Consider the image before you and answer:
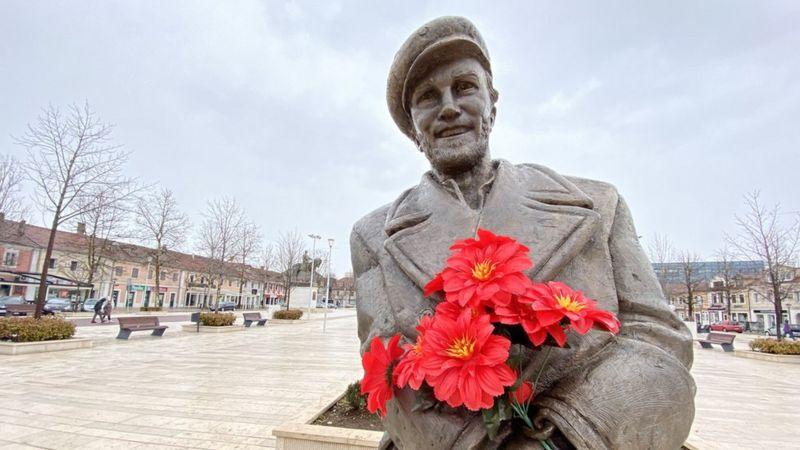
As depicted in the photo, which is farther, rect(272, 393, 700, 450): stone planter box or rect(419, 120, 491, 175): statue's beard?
rect(272, 393, 700, 450): stone planter box

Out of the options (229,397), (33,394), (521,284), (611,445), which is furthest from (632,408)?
(33,394)

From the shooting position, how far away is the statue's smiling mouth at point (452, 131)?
158 cm

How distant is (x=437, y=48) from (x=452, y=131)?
315mm

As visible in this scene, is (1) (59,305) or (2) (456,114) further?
(1) (59,305)

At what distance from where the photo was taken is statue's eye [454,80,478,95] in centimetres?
158

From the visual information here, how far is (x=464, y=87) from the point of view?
1.59 meters

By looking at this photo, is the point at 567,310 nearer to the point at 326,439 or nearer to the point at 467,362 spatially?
the point at 467,362

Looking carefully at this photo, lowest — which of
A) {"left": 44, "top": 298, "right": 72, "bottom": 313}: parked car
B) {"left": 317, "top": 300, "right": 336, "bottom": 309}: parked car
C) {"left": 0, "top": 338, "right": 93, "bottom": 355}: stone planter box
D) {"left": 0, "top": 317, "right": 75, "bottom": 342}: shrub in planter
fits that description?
{"left": 317, "top": 300, "right": 336, "bottom": 309}: parked car

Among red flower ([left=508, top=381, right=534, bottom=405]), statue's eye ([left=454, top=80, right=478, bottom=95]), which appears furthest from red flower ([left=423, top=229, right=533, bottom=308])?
statue's eye ([left=454, top=80, right=478, bottom=95])

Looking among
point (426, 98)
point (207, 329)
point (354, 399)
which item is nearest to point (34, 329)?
point (207, 329)

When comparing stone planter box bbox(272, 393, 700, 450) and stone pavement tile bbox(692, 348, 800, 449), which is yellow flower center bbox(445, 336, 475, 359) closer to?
stone planter box bbox(272, 393, 700, 450)

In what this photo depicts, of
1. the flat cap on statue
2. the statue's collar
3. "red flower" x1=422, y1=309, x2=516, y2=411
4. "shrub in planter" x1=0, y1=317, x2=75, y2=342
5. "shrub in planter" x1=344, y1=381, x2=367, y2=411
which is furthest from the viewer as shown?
"shrub in planter" x1=0, y1=317, x2=75, y2=342

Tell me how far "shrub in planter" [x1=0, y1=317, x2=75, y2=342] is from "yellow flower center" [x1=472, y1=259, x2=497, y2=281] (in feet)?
52.5

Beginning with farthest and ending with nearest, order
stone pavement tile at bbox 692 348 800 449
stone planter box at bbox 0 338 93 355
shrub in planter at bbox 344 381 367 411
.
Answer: stone planter box at bbox 0 338 93 355 → stone pavement tile at bbox 692 348 800 449 → shrub in planter at bbox 344 381 367 411
